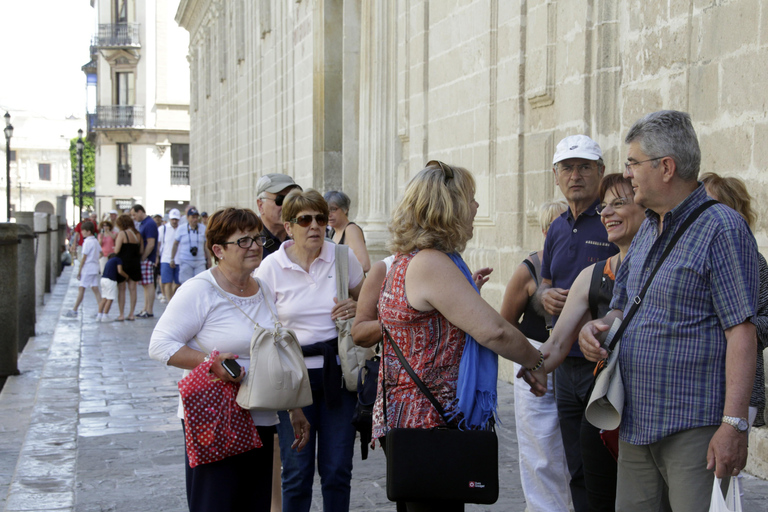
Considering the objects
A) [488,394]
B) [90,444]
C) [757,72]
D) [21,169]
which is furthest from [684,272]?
[21,169]

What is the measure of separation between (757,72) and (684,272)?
9.38ft

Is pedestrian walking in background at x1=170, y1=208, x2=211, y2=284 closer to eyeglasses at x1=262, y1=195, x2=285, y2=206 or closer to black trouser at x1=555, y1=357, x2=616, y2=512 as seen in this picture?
eyeglasses at x1=262, y1=195, x2=285, y2=206

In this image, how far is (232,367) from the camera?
3.49 m

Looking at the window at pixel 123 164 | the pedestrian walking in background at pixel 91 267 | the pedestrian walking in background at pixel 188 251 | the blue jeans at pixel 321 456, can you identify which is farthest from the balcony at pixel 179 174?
the blue jeans at pixel 321 456

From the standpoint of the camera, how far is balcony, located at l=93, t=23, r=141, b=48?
2153 inches

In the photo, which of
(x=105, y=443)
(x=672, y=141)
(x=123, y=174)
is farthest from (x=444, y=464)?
(x=123, y=174)

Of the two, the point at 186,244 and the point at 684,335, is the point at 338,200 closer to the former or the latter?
the point at 684,335

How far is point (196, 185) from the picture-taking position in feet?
136

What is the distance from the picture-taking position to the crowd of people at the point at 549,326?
9.06 ft

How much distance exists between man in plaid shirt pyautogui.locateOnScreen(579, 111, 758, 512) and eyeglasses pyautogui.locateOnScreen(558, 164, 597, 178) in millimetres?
1253

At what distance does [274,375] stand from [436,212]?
3.21ft

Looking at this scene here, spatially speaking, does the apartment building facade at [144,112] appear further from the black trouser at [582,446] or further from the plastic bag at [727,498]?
the plastic bag at [727,498]

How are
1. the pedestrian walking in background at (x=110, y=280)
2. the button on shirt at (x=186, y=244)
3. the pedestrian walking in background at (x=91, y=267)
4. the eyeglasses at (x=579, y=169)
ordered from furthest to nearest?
the pedestrian walking in background at (x=91, y=267), the button on shirt at (x=186, y=244), the pedestrian walking in background at (x=110, y=280), the eyeglasses at (x=579, y=169)

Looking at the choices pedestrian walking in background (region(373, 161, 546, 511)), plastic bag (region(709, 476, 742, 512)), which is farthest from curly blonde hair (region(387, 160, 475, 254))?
plastic bag (region(709, 476, 742, 512))
